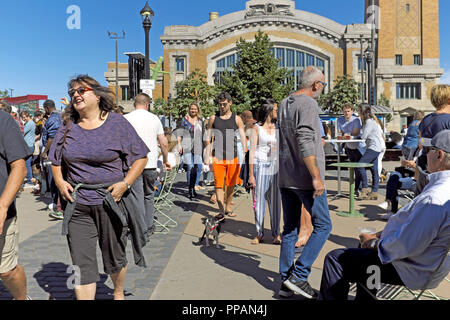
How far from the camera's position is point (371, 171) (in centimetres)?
937

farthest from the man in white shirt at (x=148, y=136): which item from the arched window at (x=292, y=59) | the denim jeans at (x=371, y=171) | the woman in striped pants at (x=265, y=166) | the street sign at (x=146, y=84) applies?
the arched window at (x=292, y=59)

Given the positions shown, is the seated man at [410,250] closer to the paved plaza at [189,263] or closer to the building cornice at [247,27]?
the paved plaza at [189,263]

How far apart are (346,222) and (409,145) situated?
1714 mm

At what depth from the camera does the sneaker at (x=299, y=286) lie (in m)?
3.93

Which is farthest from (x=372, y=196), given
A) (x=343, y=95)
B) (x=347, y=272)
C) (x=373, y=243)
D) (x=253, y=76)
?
(x=343, y=95)

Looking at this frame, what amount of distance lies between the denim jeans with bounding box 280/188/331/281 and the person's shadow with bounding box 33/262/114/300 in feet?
5.49

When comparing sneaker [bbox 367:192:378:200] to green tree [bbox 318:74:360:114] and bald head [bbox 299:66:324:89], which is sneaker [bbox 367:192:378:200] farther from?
green tree [bbox 318:74:360:114]

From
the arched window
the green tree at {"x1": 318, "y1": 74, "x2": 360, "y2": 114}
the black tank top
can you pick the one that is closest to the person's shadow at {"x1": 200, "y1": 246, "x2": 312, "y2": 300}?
the black tank top

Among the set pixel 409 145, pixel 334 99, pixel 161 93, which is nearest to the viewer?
pixel 409 145

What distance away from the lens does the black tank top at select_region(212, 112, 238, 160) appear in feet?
23.0

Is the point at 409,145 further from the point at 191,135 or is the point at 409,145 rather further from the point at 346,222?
the point at 191,135

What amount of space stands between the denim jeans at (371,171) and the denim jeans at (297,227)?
4885 mm

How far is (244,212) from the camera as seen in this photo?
8383mm
